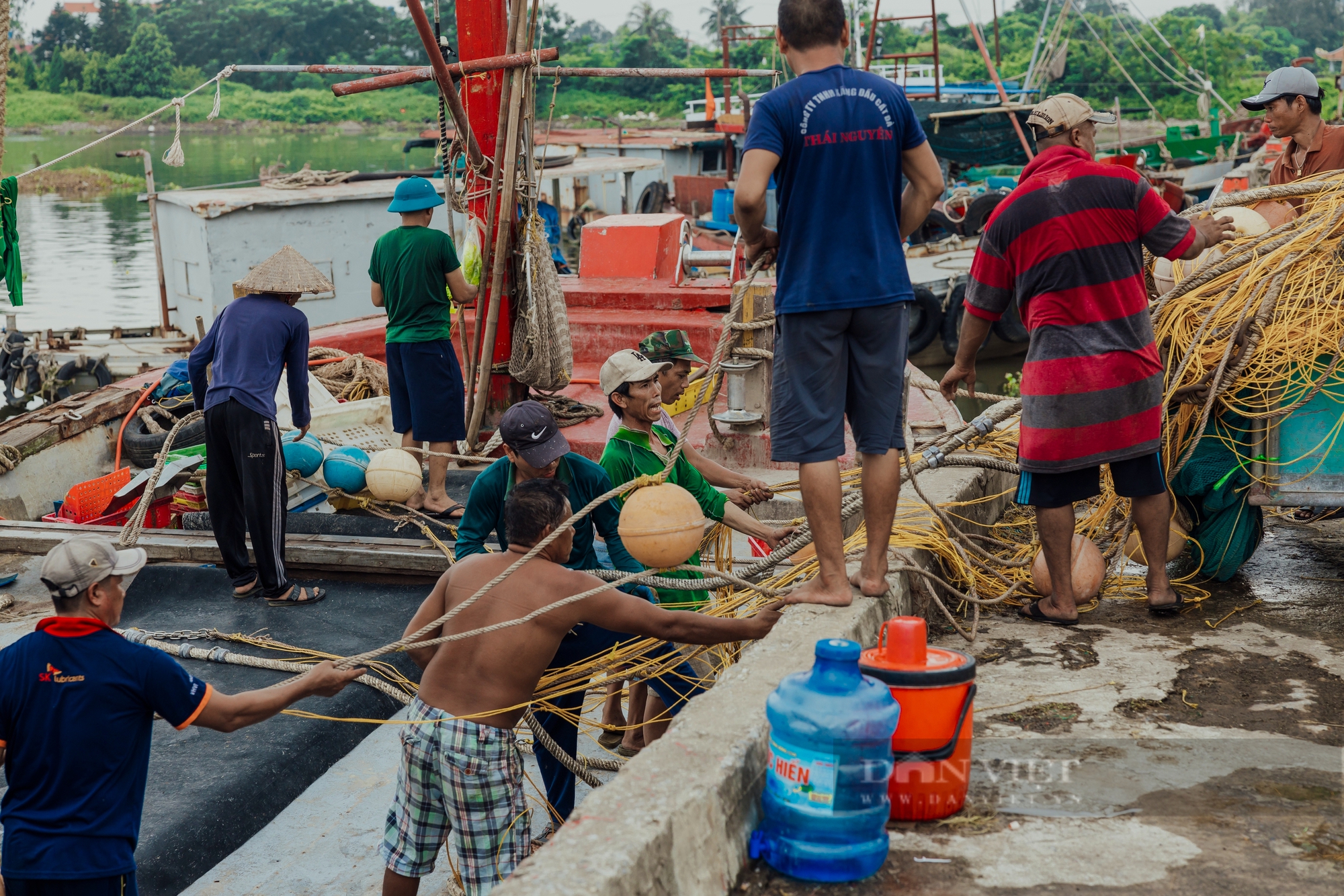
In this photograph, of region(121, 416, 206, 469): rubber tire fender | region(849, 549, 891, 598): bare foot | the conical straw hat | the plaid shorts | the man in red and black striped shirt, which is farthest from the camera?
region(121, 416, 206, 469): rubber tire fender

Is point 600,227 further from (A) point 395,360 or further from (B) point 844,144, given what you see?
(B) point 844,144

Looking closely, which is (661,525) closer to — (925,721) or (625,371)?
(625,371)

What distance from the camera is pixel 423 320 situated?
6648 mm

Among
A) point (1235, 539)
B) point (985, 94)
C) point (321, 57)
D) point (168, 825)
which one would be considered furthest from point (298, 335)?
point (321, 57)

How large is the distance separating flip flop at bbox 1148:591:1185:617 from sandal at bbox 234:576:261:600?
4434mm

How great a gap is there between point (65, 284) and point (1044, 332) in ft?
86.4

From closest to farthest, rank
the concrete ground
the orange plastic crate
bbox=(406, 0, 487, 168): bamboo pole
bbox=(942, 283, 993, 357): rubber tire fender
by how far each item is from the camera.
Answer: the concrete ground → bbox=(406, 0, 487, 168): bamboo pole → the orange plastic crate → bbox=(942, 283, 993, 357): rubber tire fender

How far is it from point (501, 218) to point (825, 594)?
436 centimetres

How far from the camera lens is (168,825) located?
4066 mm

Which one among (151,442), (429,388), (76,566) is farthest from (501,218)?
(76,566)

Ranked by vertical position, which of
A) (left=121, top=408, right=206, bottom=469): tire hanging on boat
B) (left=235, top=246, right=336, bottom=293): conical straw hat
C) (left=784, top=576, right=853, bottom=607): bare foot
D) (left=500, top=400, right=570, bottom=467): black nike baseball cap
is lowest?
(left=121, top=408, right=206, bottom=469): tire hanging on boat

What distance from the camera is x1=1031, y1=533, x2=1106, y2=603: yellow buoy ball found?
4230 mm

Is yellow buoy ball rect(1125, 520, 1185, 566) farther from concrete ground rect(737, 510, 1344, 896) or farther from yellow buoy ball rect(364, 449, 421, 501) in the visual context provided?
yellow buoy ball rect(364, 449, 421, 501)

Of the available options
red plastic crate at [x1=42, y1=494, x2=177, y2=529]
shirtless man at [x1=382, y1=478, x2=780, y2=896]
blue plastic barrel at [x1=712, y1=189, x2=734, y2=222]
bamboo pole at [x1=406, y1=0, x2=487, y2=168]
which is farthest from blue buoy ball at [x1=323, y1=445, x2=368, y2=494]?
blue plastic barrel at [x1=712, y1=189, x2=734, y2=222]
